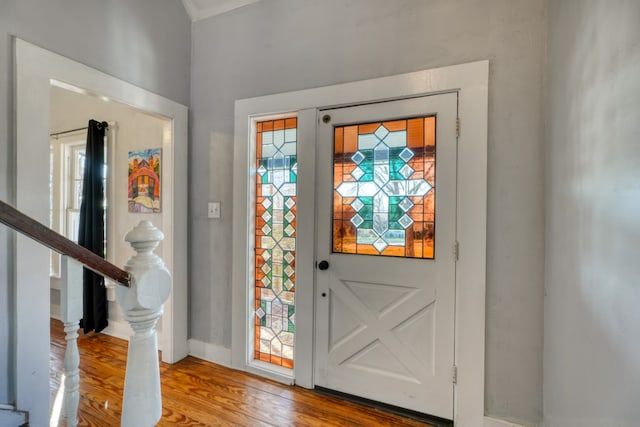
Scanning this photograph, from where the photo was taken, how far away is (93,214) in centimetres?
296

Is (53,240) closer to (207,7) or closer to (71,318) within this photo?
(71,318)

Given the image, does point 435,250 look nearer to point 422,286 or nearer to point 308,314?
point 422,286

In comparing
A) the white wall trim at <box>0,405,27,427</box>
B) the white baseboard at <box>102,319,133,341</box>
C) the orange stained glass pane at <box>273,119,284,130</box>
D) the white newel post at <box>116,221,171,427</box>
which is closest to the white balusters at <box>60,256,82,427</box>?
the white newel post at <box>116,221,171,427</box>

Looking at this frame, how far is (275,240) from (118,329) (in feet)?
6.74

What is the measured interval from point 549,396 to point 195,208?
2649 mm

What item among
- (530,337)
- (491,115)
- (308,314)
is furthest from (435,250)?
(308,314)

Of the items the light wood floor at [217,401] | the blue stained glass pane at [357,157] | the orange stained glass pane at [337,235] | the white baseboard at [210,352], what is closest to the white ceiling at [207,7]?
the blue stained glass pane at [357,157]

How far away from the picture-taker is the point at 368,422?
5.92 ft

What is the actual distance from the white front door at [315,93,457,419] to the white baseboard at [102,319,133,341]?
2.06 m

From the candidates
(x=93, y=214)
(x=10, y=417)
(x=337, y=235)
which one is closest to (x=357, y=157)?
(x=337, y=235)

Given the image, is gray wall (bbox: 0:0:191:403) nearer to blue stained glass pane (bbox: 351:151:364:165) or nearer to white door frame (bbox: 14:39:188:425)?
white door frame (bbox: 14:39:188:425)

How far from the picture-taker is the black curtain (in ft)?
9.66

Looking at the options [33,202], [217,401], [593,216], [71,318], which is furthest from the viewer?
[217,401]

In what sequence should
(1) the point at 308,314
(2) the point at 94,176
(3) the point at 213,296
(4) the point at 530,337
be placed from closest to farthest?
(4) the point at 530,337 < (1) the point at 308,314 < (3) the point at 213,296 < (2) the point at 94,176
